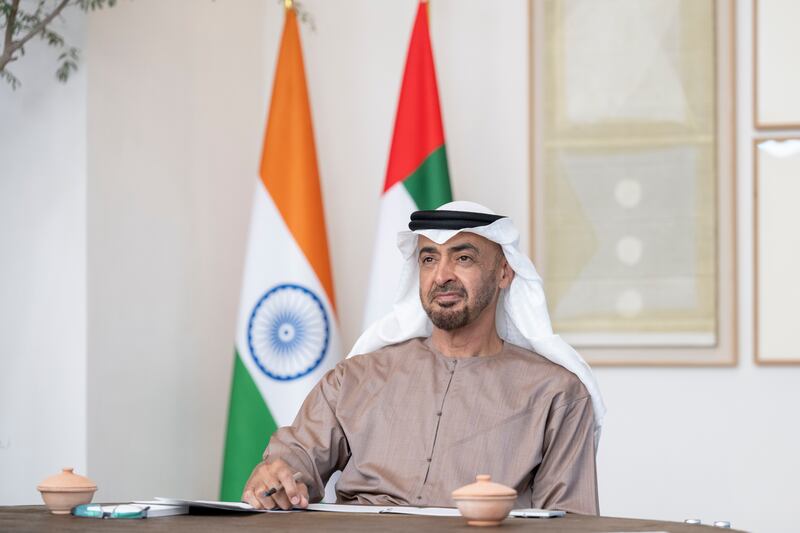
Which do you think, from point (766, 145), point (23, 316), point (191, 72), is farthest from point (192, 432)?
point (766, 145)

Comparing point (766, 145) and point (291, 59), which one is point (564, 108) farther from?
point (291, 59)

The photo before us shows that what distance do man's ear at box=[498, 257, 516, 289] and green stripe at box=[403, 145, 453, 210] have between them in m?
1.13

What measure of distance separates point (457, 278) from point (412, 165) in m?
1.33

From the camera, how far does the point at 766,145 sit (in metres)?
4.66

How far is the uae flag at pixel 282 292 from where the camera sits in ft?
14.7

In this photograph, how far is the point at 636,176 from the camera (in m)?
4.75

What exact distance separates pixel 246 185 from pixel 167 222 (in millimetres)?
688

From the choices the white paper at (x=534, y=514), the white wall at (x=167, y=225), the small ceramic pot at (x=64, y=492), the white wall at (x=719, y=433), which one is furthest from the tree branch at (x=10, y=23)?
the white wall at (x=719, y=433)

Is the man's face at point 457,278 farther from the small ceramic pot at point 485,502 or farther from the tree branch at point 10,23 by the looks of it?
the tree branch at point 10,23

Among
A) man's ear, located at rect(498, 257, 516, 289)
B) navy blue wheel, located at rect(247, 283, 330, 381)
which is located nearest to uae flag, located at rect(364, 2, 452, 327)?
navy blue wheel, located at rect(247, 283, 330, 381)

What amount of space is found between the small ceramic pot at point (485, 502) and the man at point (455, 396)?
84cm

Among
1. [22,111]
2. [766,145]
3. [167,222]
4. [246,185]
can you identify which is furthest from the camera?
[246,185]

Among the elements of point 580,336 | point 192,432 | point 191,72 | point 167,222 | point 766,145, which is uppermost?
point 191,72

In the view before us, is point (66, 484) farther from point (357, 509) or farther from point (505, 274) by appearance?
point (505, 274)
